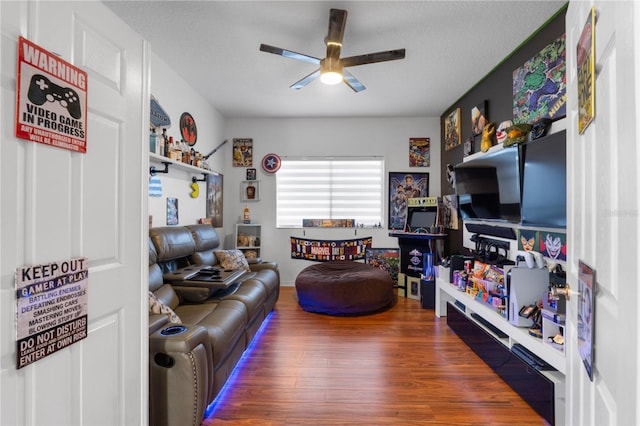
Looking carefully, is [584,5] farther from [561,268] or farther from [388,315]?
[388,315]

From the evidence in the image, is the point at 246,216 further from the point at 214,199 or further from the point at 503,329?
the point at 503,329

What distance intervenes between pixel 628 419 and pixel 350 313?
3046mm

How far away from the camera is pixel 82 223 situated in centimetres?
100

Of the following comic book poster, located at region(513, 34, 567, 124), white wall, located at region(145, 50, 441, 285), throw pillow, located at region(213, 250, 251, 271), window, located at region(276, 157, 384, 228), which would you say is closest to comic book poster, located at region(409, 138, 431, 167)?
white wall, located at region(145, 50, 441, 285)

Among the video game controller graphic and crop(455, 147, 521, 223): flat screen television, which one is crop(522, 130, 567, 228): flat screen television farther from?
the video game controller graphic

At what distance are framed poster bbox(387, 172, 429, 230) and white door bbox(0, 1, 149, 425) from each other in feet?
12.9

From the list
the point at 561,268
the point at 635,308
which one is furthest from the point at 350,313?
the point at 635,308

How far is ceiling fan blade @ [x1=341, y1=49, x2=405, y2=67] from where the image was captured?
91.8 inches

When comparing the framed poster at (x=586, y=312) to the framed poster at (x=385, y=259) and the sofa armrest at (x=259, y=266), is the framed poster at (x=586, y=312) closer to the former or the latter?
the sofa armrest at (x=259, y=266)

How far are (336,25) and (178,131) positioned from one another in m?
2.20

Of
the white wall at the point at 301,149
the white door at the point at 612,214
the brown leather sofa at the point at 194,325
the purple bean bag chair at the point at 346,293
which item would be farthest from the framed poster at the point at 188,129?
the white door at the point at 612,214

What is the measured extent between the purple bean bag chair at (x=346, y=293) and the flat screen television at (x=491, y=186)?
4.38 feet

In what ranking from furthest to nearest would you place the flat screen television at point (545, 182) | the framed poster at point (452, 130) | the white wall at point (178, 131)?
the framed poster at point (452, 130) → the white wall at point (178, 131) → the flat screen television at point (545, 182)

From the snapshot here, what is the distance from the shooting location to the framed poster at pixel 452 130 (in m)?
3.99
